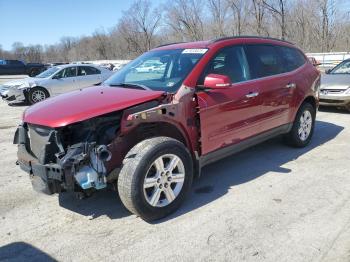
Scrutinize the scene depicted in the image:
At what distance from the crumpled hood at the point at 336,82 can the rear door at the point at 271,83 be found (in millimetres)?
4385

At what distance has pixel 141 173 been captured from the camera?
3629 millimetres

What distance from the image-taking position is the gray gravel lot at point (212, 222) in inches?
131

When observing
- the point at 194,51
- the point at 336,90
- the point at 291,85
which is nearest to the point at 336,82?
the point at 336,90

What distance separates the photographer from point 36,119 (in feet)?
12.6

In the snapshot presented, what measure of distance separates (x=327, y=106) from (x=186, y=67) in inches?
271

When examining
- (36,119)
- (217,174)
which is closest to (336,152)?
(217,174)

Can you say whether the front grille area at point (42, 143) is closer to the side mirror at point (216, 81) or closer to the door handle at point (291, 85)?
the side mirror at point (216, 81)

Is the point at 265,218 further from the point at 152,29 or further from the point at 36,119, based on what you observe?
the point at 152,29

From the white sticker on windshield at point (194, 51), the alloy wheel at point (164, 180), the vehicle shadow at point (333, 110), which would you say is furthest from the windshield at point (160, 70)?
the vehicle shadow at point (333, 110)

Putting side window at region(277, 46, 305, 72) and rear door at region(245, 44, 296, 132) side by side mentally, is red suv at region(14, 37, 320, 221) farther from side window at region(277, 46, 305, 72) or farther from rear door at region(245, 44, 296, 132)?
side window at region(277, 46, 305, 72)

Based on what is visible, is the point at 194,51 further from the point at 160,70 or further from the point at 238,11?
the point at 238,11

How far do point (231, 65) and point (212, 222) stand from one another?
206 cm

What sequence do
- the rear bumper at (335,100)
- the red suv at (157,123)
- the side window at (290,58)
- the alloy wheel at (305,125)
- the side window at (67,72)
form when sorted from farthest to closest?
the side window at (67,72) → the rear bumper at (335,100) → the alloy wheel at (305,125) → the side window at (290,58) → the red suv at (157,123)

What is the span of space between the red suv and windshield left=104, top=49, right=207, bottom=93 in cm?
2
